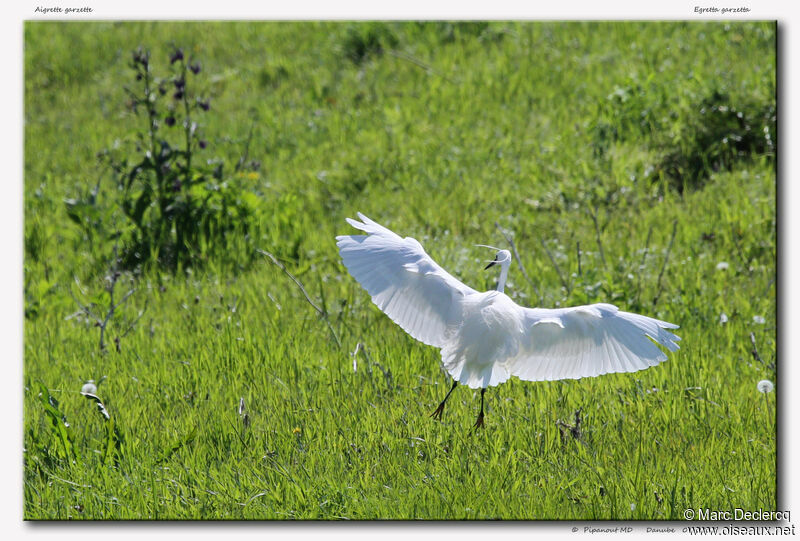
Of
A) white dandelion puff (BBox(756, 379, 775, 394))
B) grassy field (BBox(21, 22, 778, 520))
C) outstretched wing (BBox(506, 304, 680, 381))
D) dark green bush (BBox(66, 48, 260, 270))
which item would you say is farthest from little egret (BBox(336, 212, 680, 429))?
dark green bush (BBox(66, 48, 260, 270))

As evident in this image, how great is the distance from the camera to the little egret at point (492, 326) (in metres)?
3.05

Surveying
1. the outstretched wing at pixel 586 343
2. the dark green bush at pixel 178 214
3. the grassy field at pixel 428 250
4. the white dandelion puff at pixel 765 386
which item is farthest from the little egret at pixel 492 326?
the dark green bush at pixel 178 214

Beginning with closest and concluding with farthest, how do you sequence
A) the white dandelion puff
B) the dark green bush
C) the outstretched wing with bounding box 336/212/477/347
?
the outstretched wing with bounding box 336/212/477/347 → the white dandelion puff → the dark green bush

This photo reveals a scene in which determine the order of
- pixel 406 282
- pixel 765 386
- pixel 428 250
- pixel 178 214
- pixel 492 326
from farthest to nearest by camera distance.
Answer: pixel 178 214 → pixel 428 250 → pixel 765 386 → pixel 406 282 → pixel 492 326

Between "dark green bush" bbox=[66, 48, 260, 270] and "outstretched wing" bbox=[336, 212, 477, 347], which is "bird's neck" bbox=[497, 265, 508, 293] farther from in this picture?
"dark green bush" bbox=[66, 48, 260, 270]

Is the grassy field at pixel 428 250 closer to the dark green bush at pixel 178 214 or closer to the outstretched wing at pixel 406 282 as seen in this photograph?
the dark green bush at pixel 178 214

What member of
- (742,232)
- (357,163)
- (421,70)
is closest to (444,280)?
(742,232)

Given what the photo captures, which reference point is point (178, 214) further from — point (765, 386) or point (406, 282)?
point (765, 386)

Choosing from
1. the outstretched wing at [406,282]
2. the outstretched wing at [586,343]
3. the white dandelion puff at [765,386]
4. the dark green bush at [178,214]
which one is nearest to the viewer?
the outstretched wing at [586,343]

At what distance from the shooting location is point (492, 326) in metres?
3.05

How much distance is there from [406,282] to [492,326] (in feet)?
1.36

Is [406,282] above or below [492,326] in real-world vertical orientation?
above

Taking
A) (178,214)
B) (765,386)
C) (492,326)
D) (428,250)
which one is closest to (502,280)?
(492,326)

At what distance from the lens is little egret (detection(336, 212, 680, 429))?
10.0ft
